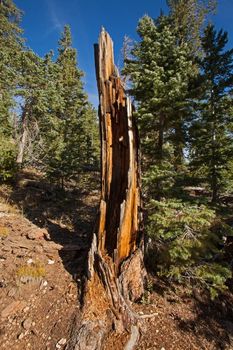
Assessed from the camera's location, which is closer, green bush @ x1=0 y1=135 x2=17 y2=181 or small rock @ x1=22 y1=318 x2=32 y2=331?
small rock @ x1=22 y1=318 x2=32 y2=331

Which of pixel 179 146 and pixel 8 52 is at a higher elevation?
pixel 8 52

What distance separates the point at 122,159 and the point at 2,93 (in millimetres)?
13470

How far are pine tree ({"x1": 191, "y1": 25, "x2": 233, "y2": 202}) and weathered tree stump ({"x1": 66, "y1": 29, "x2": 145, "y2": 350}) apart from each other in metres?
3.22

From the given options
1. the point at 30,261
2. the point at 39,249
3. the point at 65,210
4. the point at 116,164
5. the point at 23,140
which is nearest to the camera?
the point at 116,164

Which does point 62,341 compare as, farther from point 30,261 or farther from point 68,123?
point 68,123

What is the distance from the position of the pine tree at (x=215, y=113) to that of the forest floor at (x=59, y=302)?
13.2 feet

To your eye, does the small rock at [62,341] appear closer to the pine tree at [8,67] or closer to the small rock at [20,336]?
the small rock at [20,336]

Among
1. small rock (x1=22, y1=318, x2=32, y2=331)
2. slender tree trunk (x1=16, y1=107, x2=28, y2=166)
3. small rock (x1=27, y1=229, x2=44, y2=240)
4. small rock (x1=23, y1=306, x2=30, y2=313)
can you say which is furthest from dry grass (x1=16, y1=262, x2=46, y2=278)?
slender tree trunk (x1=16, y1=107, x2=28, y2=166)

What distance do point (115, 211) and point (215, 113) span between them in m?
5.49

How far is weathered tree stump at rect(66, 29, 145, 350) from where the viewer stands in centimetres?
566

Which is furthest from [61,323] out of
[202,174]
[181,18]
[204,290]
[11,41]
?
[11,41]

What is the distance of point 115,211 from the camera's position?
6340 mm

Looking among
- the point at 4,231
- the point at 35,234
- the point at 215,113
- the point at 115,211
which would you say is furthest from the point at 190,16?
the point at 4,231

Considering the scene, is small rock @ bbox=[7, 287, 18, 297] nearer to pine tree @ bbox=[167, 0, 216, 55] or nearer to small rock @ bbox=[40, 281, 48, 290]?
small rock @ bbox=[40, 281, 48, 290]
